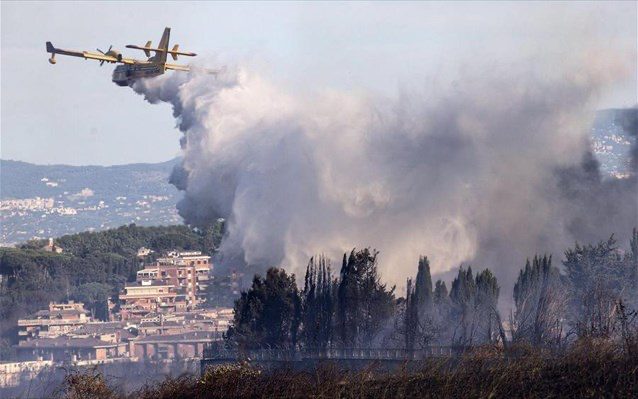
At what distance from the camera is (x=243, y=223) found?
309ft

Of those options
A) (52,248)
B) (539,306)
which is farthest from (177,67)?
(52,248)

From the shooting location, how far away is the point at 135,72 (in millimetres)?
88125

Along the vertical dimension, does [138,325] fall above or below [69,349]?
above

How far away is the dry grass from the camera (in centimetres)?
3412

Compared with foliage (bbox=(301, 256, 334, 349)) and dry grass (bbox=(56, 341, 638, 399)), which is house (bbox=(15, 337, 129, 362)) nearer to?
foliage (bbox=(301, 256, 334, 349))

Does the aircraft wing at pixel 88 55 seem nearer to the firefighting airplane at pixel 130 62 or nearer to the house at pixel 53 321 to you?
the firefighting airplane at pixel 130 62

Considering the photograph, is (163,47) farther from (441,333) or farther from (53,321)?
(53,321)

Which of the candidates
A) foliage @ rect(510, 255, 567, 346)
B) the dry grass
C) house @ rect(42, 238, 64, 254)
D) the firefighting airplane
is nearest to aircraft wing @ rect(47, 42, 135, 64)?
the firefighting airplane

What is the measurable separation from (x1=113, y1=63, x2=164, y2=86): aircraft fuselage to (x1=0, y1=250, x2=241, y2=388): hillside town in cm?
1849

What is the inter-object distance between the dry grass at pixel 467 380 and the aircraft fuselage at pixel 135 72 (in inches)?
1952

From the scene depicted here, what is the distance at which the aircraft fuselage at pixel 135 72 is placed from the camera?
87.9 metres

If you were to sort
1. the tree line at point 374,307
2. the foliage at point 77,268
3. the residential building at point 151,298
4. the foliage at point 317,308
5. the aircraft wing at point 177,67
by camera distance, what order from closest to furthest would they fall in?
the tree line at point 374,307, the foliage at point 317,308, the aircraft wing at point 177,67, the foliage at point 77,268, the residential building at point 151,298

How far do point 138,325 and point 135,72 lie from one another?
159 ft

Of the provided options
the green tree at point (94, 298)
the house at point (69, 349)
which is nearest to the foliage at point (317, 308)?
the house at point (69, 349)
